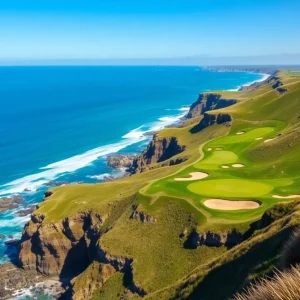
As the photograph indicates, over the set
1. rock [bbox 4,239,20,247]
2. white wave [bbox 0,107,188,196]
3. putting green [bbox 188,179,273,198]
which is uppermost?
putting green [bbox 188,179,273,198]

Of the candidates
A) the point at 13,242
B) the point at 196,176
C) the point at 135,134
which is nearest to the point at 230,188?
the point at 196,176

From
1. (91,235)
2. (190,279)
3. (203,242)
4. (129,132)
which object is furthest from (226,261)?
(129,132)

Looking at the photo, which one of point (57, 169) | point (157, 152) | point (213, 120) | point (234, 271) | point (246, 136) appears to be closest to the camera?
point (234, 271)

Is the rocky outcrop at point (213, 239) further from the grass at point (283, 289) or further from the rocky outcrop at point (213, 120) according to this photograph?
the rocky outcrop at point (213, 120)

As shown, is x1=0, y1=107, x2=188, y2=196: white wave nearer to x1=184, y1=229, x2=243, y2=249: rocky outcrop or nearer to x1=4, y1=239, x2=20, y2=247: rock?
x1=4, y1=239, x2=20, y2=247: rock

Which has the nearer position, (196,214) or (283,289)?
(283,289)

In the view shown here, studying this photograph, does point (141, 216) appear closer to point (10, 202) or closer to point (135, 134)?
point (10, 202)

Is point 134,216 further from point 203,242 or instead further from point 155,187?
point 203,242

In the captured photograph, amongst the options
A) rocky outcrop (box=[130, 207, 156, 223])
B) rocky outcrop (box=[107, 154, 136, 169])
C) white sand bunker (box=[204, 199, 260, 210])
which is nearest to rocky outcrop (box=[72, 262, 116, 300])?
rocky outcrop (box=[130, 207, 156, 223])
